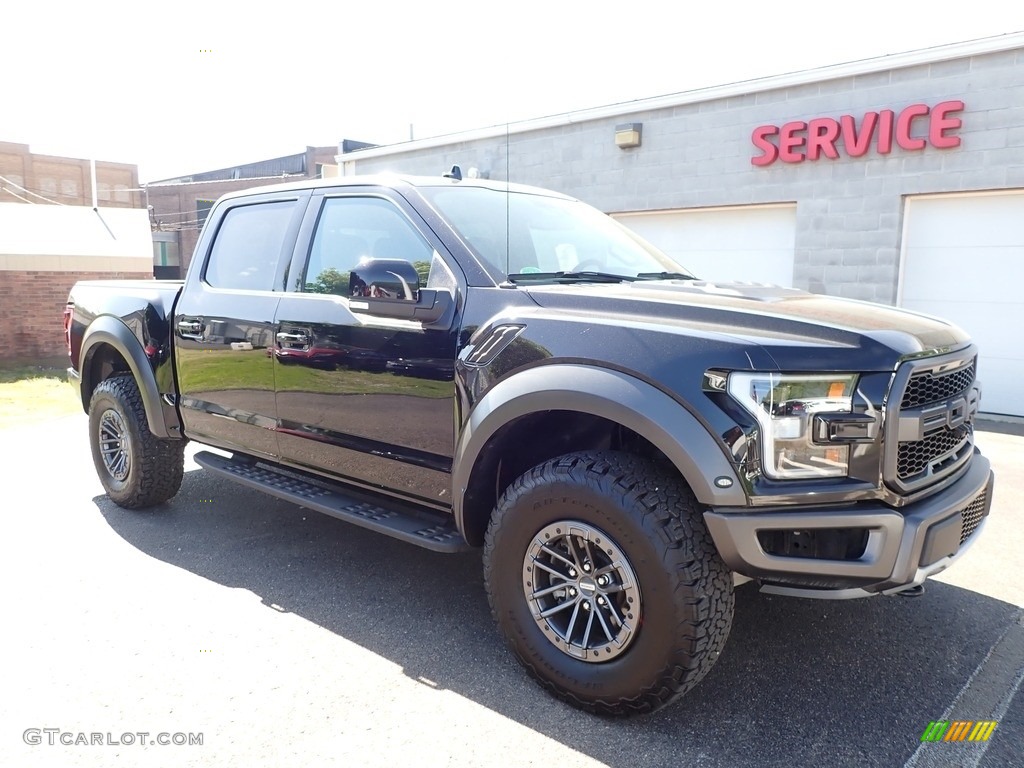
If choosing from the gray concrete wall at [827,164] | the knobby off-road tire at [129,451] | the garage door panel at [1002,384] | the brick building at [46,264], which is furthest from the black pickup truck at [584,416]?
the brick building at [46,264]

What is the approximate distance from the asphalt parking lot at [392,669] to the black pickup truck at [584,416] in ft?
1.08

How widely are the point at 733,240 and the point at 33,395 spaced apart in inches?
404

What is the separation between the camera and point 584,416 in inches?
119

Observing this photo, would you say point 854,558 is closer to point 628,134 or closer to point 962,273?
point 962,273

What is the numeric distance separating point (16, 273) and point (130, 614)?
1441 cm

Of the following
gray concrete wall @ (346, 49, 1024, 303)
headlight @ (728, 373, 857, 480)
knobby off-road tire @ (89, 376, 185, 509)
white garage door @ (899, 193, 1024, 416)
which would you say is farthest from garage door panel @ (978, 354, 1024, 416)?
knobby off-road tire @ (89, 376, 185, 509)

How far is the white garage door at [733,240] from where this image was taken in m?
10.5

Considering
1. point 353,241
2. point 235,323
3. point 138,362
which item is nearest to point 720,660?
point 353,241

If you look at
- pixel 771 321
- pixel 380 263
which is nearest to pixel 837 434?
pixel 771 321

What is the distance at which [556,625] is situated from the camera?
2.89 metres

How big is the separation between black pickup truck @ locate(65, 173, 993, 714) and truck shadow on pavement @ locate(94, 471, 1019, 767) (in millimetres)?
193

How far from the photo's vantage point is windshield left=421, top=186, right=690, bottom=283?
3.44 meters

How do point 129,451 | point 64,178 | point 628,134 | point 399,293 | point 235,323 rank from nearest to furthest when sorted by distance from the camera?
point 399,293, point 235,323, point 129,451, point 628,134, point 64,178

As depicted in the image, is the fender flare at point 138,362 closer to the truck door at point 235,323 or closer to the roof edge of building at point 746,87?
the truck door at point 235,323
